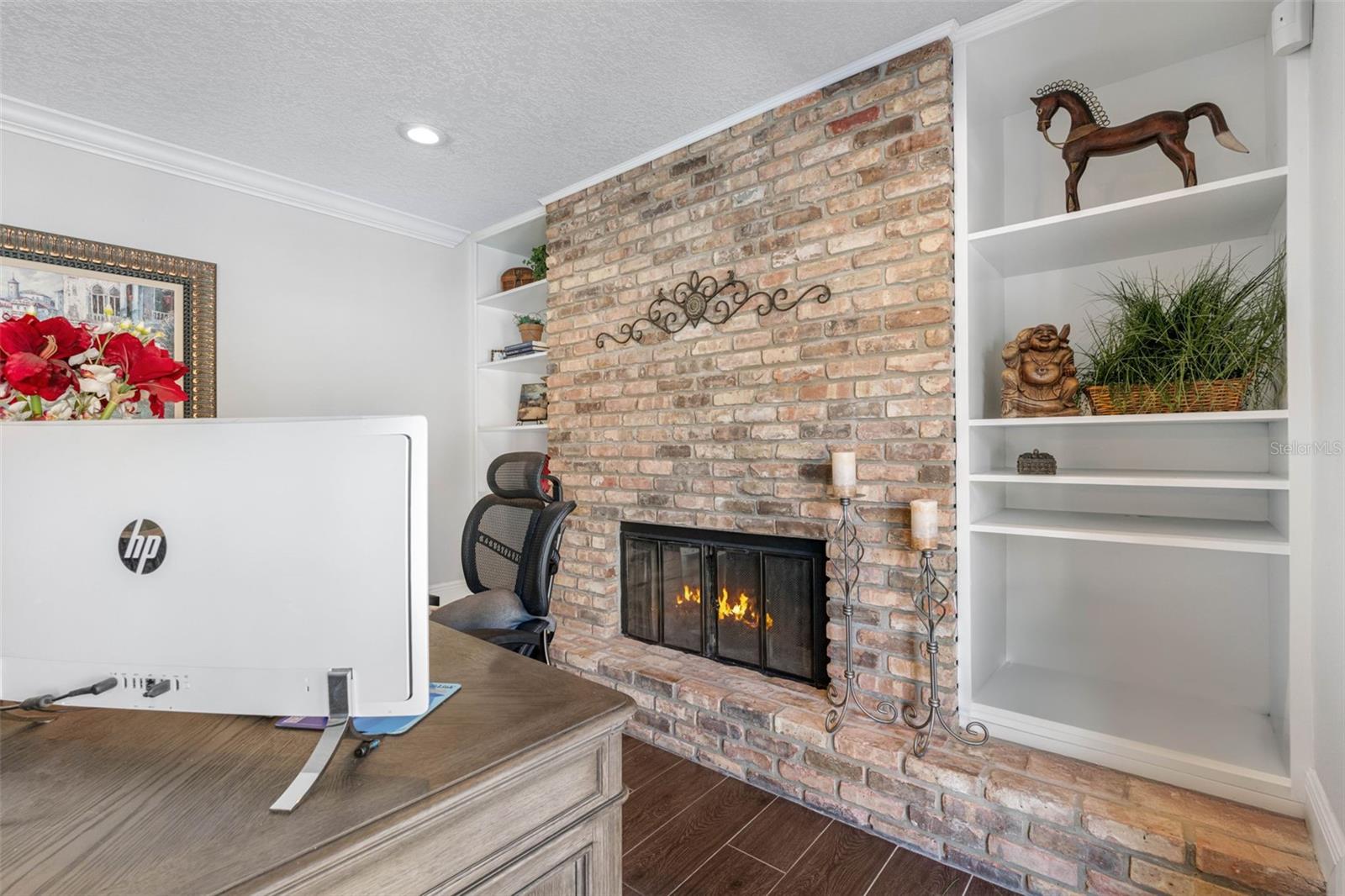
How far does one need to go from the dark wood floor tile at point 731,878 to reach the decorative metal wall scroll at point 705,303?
1.85m

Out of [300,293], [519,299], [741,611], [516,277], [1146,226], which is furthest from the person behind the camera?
[519,299]

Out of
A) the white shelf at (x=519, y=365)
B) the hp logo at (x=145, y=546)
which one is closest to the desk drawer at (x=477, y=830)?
the hp logo at (x=145, y=546)

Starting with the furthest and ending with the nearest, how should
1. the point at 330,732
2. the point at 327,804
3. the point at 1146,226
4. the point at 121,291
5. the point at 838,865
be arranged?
the point at 121,291, the point at 1146,226, the point at 838,865, the point at 330,732, the point at 327,804

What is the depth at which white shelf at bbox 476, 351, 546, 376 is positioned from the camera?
12.5 ft

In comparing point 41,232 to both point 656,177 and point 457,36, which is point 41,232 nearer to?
point 457,36

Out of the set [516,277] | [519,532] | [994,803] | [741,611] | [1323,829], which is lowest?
[994,803]

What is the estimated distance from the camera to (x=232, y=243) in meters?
3.01

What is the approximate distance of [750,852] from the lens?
6.07 ft

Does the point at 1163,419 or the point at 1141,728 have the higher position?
the point at 1163,419

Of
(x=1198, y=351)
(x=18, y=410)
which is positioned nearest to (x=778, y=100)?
(x=1198, y=351)

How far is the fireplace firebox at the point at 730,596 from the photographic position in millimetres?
2361

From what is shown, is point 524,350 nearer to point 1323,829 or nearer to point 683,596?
point 683,596

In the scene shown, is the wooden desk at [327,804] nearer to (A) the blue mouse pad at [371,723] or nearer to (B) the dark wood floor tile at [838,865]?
(A) the blue mouse pad at [371,723]

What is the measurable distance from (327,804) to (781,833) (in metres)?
1.64
